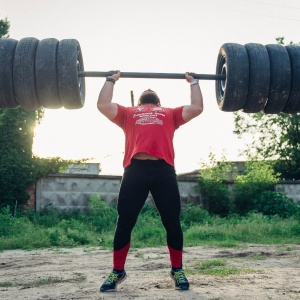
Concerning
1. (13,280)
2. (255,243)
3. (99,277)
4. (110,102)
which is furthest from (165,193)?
(255,243)

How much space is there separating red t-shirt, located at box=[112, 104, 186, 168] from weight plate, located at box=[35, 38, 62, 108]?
889mm

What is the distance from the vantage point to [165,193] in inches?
163

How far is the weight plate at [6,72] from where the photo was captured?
4.91 metres

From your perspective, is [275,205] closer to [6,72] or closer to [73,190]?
[73,190]

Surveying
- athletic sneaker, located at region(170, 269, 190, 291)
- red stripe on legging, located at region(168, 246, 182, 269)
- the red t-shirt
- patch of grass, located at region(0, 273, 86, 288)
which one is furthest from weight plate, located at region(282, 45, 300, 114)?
patch of grass, located at region(0, 273, 86, 288)

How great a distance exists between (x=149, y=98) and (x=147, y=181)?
860mm

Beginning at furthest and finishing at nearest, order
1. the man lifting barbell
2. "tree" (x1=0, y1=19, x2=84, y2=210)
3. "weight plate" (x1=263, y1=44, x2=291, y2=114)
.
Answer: "tree" (x1=0, y1=19, x2=84, y2=210), "weight plate" (x1=263, y1=44, x2=291, y2=114), the man lifting barbell

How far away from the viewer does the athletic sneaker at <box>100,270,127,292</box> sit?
13.1ft

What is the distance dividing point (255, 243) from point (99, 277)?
5.45 m

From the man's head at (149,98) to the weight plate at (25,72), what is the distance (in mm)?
1184

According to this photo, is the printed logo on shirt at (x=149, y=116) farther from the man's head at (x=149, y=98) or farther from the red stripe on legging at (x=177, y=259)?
the red stripe on legging at (x=177, y=259)

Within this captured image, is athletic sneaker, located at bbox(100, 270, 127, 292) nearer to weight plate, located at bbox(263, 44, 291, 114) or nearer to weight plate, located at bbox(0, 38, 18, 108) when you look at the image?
weight plate, located at bbox(0, 38, 18, 108)

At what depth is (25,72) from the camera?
4879 millimetres

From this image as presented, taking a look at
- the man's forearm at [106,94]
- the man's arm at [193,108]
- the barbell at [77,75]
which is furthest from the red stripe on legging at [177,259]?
the barbell at [77,75]
